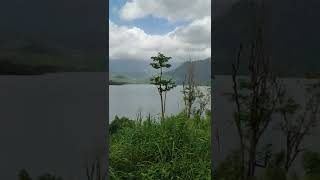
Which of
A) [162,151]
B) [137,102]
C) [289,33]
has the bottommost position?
[162,151]

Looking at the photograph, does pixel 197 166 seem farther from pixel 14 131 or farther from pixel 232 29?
pixel 14 131

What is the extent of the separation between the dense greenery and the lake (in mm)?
360

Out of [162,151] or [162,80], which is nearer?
[162,151]

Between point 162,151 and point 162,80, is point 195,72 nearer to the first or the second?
point 162,80

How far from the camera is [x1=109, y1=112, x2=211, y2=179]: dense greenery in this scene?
15.6ft

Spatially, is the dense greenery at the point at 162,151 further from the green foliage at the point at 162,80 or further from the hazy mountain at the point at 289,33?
the hazy mountain at the point at 289,33

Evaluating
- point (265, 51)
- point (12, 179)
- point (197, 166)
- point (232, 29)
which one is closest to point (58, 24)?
point (12, 179)

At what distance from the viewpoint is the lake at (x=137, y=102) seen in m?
5.84

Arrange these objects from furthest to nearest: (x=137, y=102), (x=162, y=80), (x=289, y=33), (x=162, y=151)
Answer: (x=162, y=80) → (x=137, y=102) → (x=162, y=151) → (x=289, y=33)

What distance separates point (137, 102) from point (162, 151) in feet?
3.87

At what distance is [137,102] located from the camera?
238 inches

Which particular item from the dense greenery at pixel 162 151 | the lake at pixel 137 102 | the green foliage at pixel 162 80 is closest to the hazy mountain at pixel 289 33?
the dense greenery at pixel 162 151

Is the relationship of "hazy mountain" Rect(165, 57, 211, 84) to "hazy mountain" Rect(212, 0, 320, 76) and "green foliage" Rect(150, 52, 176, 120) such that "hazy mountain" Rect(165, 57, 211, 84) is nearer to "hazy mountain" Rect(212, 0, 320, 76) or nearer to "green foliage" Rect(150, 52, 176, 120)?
"green foliage" Rect(150, 52, 176, 120)

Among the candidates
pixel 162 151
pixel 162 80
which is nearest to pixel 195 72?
pixel 162 80
